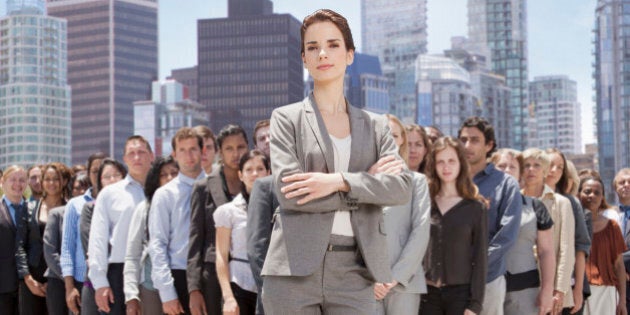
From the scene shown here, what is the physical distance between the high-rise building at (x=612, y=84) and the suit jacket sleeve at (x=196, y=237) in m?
161

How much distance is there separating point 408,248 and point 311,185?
230 cm

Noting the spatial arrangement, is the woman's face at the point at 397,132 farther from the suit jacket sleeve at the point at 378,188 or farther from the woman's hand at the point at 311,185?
the woman's hand at the point at 311,185

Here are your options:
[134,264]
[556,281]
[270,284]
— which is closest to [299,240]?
[270,284]

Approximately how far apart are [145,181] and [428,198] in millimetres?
2315

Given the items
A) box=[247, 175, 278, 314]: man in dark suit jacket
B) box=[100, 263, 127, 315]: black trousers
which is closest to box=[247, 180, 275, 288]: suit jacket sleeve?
box=[247, 175, 278, 314]: man in dark suit jacket

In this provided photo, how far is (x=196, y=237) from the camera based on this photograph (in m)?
5.92

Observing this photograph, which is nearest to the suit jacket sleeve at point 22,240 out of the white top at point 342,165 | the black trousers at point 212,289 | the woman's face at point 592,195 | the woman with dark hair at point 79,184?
the woman with dark hair at point 79,184

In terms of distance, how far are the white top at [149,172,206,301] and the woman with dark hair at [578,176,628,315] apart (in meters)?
3.72

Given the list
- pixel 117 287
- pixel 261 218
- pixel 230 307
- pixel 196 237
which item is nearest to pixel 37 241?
pixel 117 287

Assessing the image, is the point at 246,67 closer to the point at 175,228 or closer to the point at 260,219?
the point at 175,228

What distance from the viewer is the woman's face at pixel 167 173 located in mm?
6898

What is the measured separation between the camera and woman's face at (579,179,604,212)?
28.3ft

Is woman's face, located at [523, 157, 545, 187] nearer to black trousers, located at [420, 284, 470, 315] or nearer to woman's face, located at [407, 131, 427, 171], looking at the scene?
woman's face, located at [407, 131, 427, 171]

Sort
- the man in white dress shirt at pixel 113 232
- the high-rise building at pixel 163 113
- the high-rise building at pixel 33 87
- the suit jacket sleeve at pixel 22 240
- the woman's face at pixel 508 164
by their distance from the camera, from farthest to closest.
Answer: the high-rise building at pixel 163 113
the high-rise building at pixel 33 87
the suit jacket sleeve at pixel 22 240
the woman's face at pixel 508 164
the man in white dress shirt at pixel 113 232
